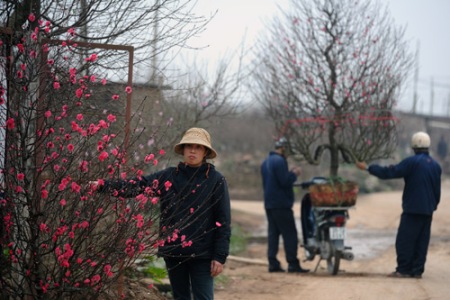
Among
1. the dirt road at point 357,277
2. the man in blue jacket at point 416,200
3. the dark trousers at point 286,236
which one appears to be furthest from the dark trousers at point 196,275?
the dark trousers at point 286,236

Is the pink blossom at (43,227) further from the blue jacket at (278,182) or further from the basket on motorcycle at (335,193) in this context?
the blue jacket at (278,182)

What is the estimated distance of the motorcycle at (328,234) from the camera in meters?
11.0

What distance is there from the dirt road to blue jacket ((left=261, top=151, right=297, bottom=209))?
1.05m

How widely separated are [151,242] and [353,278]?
17.8 feet

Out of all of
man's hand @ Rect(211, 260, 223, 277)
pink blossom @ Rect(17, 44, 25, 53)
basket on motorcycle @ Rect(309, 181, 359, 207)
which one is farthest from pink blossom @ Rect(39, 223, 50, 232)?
basket on motorcycle @ Rect(309, 181, 359, 207)

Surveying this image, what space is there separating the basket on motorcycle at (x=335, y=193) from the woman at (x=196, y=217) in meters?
5.28

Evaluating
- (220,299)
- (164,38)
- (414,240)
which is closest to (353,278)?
(414,240)

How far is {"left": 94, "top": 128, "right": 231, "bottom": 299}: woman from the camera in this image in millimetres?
5836

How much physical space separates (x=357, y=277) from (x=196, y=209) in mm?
5322

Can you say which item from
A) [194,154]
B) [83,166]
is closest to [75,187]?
[83,166]

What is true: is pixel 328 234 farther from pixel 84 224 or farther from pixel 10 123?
pixel 10 123

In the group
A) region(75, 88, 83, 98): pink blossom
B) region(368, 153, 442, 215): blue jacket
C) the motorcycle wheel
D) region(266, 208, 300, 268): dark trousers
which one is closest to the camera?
region(75, 88, 83, 98): pink blossom

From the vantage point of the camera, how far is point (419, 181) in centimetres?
1066

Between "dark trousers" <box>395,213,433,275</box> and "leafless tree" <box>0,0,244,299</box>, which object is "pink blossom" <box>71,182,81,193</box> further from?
"dark trousers" <box>395,213,433,275</box>
